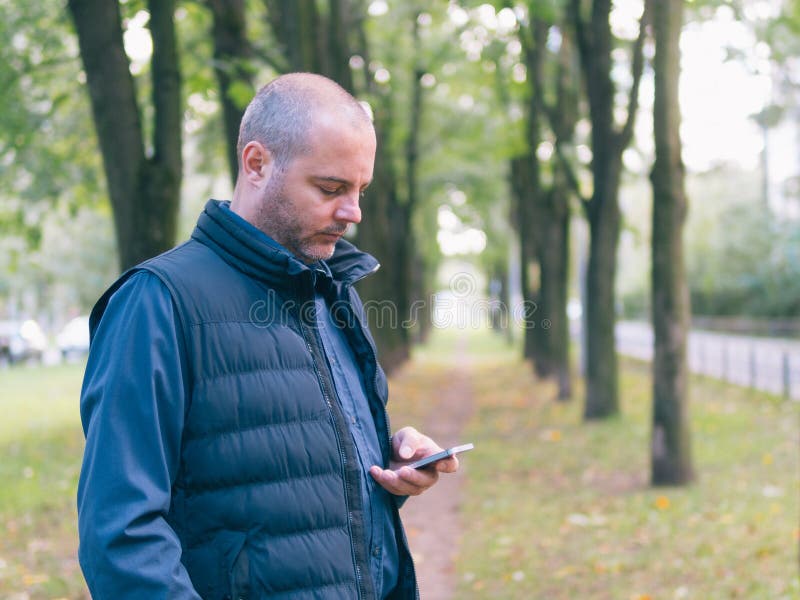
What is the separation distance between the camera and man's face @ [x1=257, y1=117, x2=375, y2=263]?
212 centimetres

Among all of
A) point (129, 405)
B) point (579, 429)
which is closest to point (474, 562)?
point (129, 405)

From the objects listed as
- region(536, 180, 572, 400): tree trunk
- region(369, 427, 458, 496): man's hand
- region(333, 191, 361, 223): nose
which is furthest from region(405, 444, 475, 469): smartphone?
region(536, 180, 572, 400): tree trunk

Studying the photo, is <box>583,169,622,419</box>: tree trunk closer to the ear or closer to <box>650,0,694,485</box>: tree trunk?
<box>650,0,694,485</box>: tree trunk

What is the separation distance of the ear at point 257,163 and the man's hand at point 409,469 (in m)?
0.82

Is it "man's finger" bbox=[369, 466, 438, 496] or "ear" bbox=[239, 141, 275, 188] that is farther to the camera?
"man's finger" bbox=[369, 466, 438, 496]

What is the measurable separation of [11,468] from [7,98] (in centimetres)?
469

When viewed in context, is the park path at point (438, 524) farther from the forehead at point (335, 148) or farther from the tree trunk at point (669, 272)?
the forehead at point (335, 148)

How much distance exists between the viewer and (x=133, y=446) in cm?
177

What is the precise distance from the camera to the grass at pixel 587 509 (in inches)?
240

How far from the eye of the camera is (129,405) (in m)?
1.78

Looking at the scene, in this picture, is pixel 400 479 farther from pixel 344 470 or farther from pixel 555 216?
pixel 555 216

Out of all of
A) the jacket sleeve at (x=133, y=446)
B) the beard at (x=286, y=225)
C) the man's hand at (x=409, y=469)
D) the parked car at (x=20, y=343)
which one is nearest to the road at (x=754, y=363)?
the man's hand at (x=409, y=469)

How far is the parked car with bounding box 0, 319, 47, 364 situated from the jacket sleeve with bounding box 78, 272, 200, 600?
38.6 metres

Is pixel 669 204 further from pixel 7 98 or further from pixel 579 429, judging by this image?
pixel 7 98
